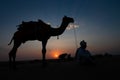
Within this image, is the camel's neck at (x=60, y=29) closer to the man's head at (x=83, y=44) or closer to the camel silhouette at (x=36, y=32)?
the camel silhouette at (x=36, y=32)

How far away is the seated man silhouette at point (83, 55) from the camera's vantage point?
11.7 m

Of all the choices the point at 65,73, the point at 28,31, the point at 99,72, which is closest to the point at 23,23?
the point at 28,31

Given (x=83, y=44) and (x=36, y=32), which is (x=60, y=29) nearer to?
(x=36, y=32)

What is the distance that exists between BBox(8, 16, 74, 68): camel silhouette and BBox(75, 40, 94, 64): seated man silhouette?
295cm

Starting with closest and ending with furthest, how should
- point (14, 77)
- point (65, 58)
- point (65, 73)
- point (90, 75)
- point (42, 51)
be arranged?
point (90, 75)
point (65, 73)
point (14, 77)
point (42, 51)
point (65, 58)

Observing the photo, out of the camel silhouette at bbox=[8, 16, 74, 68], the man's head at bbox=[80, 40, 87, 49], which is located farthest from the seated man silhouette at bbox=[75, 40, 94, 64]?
the camel silhouette at bbox=[8, 16, 74, 68]

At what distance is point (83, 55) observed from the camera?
38.4 feet

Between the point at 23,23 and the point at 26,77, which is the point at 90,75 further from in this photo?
the point at 23,23

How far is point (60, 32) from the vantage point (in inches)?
604

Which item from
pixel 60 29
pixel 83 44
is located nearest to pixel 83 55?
pixel 83 44

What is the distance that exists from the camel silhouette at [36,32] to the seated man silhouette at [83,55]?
116 inches

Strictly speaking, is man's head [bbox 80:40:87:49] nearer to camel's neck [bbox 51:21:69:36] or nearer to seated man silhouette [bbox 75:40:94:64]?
seated man silhouette [bbox 75:40:94:64]

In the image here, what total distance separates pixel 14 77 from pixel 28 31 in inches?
162

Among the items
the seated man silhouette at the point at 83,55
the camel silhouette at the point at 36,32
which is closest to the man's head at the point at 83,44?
the seated man silhouette at the point at 83,55
